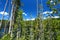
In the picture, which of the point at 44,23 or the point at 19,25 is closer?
the point at 19,25

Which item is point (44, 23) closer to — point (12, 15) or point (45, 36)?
point (45, 36)

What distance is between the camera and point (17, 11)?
784 inches

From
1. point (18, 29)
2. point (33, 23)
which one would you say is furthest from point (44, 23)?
point (18, 29)

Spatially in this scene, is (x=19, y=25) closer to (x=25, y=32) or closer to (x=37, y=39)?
(x=25, y=32)

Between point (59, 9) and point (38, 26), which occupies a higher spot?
point (59, 9)

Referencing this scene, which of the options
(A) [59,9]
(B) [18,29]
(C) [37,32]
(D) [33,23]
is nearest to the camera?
(A) [59,9]

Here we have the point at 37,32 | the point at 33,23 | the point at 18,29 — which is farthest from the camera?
the point at 33,23

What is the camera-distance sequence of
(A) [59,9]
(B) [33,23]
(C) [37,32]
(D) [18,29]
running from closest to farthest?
1. (A) [59,9]
2. (D) [18,29]
3. (C) [37,32]
4. (B) [33,23]

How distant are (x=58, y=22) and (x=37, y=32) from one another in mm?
2788

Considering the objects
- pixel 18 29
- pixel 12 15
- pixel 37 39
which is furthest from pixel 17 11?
pixel 37 39

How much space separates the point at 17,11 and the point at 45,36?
3581 mm

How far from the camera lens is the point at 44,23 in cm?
2195

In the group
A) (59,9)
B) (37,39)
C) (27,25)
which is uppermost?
(59,9)

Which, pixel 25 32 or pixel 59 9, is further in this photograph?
pixel 25 32
